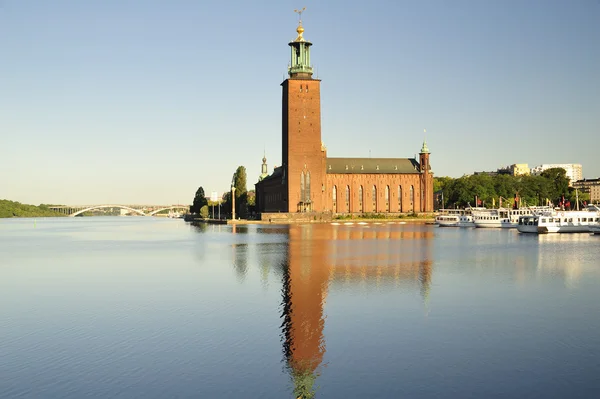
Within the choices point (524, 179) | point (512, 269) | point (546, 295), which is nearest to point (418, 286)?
point (546, 295)

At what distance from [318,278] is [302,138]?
98446 mm

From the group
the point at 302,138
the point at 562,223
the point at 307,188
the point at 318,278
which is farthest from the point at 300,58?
the point at 318,278

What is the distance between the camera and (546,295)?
28.3 m

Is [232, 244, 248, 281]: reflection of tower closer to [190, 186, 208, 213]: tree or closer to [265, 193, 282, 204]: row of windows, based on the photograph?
[265, 193, 282, 204]: row of windows

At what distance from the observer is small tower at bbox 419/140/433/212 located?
14750cm

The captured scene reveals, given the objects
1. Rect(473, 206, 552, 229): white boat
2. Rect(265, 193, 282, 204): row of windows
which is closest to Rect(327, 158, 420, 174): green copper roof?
Rect(265, 193, 282, 204): row of windows

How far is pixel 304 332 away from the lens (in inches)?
818

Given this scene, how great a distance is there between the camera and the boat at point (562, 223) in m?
85.7

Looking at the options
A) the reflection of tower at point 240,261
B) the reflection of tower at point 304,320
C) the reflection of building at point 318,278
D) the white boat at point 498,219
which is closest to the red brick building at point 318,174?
the white boat at point 498,219

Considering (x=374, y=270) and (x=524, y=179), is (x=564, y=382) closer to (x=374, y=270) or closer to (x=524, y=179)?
(x=374, y=270)

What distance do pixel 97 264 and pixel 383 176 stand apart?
108m

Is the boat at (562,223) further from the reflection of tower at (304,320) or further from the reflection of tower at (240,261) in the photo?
the reflection of tower at (304,320)

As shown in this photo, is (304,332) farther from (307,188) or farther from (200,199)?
(200,199)

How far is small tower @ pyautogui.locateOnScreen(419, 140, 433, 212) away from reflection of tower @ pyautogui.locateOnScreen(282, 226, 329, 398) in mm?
108796
